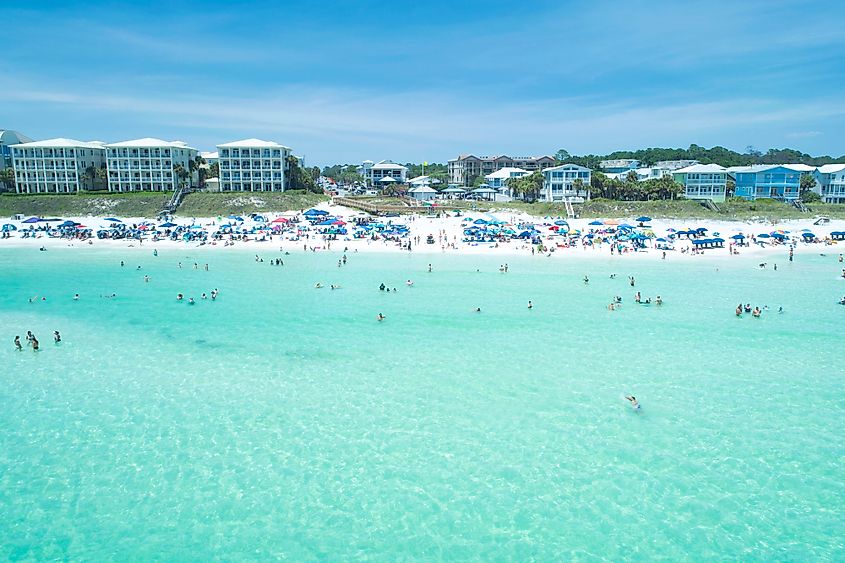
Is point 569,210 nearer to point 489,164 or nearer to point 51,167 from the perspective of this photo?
point 489,164

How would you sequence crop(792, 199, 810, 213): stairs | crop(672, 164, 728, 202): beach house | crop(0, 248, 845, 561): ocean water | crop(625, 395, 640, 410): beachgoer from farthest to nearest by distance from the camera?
1. crop(672, 164, 728, 202): beach house
2. crop(792, 199, 810, 213): stairs
3. crop(625, 395, 640, 410): beachgoer
4. crop(0, 248, 845, 561): ocean water

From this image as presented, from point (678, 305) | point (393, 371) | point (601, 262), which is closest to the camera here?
point (393, 371)

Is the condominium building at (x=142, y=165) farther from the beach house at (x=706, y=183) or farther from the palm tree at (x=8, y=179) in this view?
the beach house at (x=706, y=183)

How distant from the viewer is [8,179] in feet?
266

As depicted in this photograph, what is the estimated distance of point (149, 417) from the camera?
16656 millimetres

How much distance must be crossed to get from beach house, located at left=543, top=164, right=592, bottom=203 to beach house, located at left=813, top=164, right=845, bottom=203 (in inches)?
1360

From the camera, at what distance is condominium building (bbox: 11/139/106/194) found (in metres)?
80.7

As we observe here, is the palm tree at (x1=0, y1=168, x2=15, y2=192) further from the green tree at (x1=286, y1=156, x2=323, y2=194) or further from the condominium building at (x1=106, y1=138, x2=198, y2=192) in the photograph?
the green tree at (x1=286, y1=156, x2=323, y2=194)

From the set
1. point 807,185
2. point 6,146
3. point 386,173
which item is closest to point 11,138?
point 6,146

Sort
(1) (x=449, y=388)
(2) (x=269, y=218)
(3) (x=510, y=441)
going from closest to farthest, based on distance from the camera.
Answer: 1. (3) (x=510, y=441)
2. (1) (x=449, y=388)
3. (2) (x=269, y=218)

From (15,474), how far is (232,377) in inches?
275

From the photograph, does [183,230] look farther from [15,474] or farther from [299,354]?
[15,474]

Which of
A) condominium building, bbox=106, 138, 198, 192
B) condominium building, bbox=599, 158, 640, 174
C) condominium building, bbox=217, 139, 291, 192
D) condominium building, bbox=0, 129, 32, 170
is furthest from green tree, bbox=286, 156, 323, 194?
condominium building, bbox=599, 158, 640, 174

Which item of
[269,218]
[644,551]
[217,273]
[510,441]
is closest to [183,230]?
[269,218]
